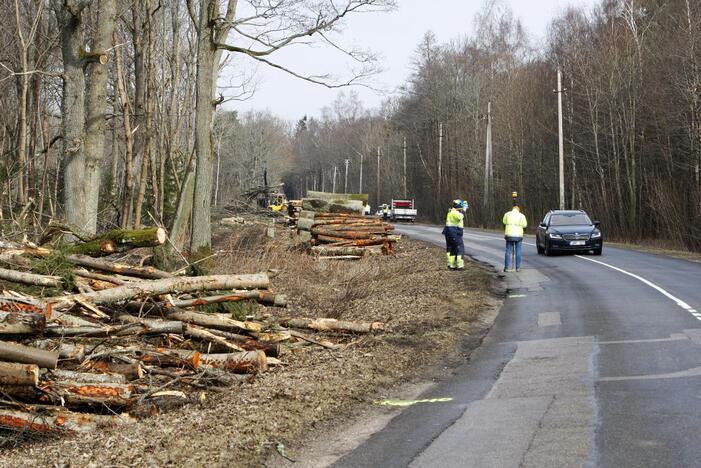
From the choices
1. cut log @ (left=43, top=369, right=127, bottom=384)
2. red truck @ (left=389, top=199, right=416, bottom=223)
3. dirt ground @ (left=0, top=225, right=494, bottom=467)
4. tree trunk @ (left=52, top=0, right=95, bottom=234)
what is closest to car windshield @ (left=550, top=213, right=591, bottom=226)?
dirt ground @ (left=0, top=225, right=494, bottom=467)

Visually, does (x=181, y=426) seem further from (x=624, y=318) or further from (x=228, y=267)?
(x=228, y=267)

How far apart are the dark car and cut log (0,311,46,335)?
72.0ft

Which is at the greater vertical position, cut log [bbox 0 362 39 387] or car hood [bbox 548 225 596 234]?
car hood [bbox 548 225 596 234]

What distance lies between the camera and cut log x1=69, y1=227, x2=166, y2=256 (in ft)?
39.7

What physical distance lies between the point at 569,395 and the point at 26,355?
5.37m

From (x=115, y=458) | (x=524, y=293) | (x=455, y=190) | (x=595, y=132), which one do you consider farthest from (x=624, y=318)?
(x=455, y=190)

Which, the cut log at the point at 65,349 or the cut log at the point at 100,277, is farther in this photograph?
the cut log at the point at 100,277

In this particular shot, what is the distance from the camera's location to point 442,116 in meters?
77.5

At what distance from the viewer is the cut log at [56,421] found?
6.86 meters

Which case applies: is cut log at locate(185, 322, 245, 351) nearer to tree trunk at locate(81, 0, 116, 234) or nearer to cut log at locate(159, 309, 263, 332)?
cut log at locate(159, 309, 263, 332)

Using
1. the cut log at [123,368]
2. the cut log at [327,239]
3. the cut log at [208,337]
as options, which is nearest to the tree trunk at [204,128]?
the cut log at [327,239]

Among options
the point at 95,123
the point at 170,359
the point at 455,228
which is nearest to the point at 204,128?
the point at 95,123

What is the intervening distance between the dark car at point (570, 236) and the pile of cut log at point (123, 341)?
54.7ft

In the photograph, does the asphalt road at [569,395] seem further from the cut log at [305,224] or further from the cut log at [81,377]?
the cut log at [305,224]
